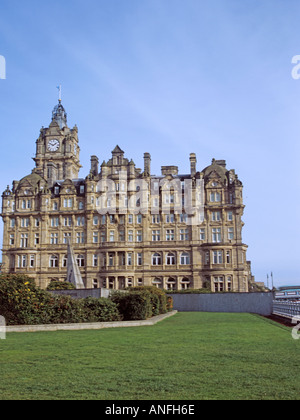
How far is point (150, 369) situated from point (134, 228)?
61021mm

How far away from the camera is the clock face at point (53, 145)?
9388cm

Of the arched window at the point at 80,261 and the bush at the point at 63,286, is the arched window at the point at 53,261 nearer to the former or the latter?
the arched window at the point at 80,261

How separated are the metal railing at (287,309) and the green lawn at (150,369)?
41.1 feet

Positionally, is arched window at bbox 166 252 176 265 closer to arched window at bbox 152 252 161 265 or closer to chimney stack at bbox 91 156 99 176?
arched window at bbox 152 252 161 265

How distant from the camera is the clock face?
93.9 metres

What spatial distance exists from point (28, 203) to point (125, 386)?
69528 mm

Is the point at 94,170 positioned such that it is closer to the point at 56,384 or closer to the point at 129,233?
the point at 129,233

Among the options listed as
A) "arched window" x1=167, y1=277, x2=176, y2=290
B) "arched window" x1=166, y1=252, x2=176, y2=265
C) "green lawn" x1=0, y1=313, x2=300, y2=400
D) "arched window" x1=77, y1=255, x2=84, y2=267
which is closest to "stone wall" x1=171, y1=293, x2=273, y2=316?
"arched window" x1=167, y1=277, x2=176, y2=290

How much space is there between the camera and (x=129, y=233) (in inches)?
2810

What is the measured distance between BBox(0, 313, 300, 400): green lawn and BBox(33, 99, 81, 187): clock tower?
7703 cm

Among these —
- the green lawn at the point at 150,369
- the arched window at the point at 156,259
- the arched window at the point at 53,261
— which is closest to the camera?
the green lawn at the point at 150,369

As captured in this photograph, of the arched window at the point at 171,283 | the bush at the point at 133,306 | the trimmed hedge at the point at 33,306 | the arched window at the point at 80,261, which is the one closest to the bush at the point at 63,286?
the bush at the point at 133,306

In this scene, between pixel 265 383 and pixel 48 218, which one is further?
pixel 48 218
